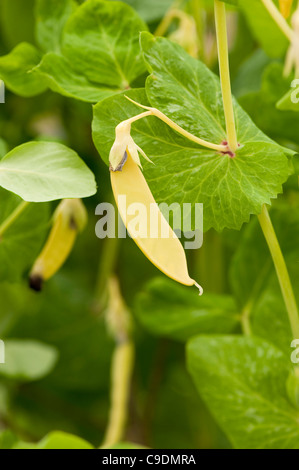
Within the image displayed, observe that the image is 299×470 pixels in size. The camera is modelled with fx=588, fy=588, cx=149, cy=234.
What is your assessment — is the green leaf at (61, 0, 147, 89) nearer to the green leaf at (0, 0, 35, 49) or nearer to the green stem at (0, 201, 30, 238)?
the green stem at (0, 201, 30, 238)

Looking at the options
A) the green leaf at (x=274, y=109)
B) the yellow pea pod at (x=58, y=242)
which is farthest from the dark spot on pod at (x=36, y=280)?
the green leaf at (x=274, y=109)

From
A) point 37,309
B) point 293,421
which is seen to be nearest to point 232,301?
point 293,421

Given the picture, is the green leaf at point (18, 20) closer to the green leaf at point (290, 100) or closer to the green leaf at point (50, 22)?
the green leaf at point (50, 22)

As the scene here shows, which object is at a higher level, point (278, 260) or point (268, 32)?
point (268, 32)

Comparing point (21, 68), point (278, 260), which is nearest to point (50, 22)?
point (21, 68)

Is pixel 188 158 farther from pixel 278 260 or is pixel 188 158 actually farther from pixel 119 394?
pixel 119 394

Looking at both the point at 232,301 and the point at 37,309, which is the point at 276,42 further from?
the point at 37,309
